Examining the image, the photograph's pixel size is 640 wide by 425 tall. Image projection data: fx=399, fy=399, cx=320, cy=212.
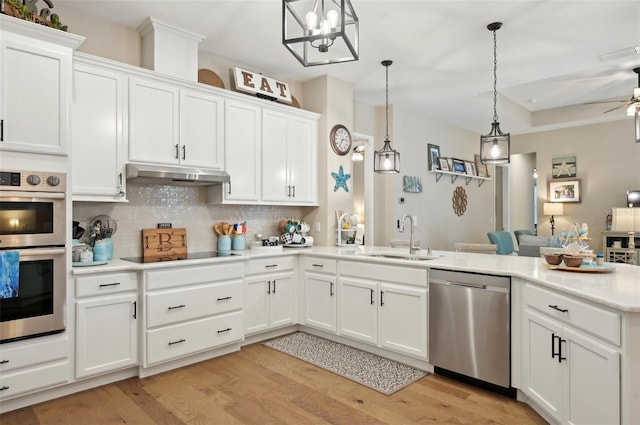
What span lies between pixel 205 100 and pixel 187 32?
600 mm

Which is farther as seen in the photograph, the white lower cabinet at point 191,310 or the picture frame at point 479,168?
the picture frame at point 479,168

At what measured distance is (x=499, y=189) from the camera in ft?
29.5

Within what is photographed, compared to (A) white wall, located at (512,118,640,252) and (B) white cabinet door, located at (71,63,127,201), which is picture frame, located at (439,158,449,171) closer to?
(A) white wall, located at (512,118,640,252)

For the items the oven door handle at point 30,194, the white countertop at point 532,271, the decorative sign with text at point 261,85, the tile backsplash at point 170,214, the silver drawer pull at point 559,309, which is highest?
the decorative sign with text at point 261,85

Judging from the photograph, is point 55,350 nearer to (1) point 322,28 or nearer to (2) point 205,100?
(2) point 205,100

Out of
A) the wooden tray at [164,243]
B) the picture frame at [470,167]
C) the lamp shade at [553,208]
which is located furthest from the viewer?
the lamp shade at [553,208]

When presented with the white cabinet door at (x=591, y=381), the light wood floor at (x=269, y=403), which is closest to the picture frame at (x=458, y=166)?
the light wood floor at (x=269, y=403)

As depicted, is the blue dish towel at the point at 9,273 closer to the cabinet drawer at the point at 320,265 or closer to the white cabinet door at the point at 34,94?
the white cabinet door at the point at 34,94

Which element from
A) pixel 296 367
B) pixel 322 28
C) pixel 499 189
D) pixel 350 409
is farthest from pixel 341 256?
pixel 499 189

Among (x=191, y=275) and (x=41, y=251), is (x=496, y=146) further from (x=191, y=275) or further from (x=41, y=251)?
(x=41, y=251)

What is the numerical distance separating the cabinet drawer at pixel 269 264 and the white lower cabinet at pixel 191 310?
175mm

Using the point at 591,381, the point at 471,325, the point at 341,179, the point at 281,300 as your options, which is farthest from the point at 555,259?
the point at 341,179

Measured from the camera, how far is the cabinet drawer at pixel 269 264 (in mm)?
3715

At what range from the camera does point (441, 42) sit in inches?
150
